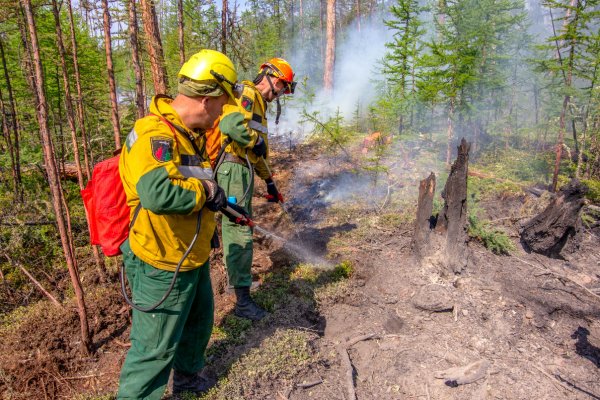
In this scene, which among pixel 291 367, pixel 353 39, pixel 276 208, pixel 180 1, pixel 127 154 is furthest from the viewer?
pixel 353 39

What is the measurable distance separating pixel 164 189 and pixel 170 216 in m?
0.32

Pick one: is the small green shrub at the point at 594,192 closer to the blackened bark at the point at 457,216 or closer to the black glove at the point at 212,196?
the blackened bark at the point at 457,216

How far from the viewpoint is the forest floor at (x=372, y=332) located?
125 inches

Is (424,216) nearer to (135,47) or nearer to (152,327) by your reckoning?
(152,327)

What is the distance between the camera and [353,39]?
3148 centimetres

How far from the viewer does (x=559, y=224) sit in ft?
16.8

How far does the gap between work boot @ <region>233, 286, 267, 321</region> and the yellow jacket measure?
1.52 metres

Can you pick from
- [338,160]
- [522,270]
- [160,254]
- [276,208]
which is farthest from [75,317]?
[338,160]

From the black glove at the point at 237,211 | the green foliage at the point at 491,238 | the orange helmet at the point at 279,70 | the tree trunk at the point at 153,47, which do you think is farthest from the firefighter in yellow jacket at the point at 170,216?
the green foliage at the point at 491,238

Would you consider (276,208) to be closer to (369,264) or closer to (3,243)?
(369,264)

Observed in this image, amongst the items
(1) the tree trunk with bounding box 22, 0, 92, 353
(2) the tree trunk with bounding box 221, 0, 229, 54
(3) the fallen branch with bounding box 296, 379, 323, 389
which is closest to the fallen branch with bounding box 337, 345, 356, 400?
(3) the fallen branch with bounding box 296, 379, 323, 389

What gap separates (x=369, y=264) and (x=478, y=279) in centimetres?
133

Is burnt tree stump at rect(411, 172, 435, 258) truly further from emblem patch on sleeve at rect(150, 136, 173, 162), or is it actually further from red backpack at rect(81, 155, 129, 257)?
red backpack at rect(81, 155, 129, 257)

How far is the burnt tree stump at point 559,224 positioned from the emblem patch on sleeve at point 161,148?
5249 mm
